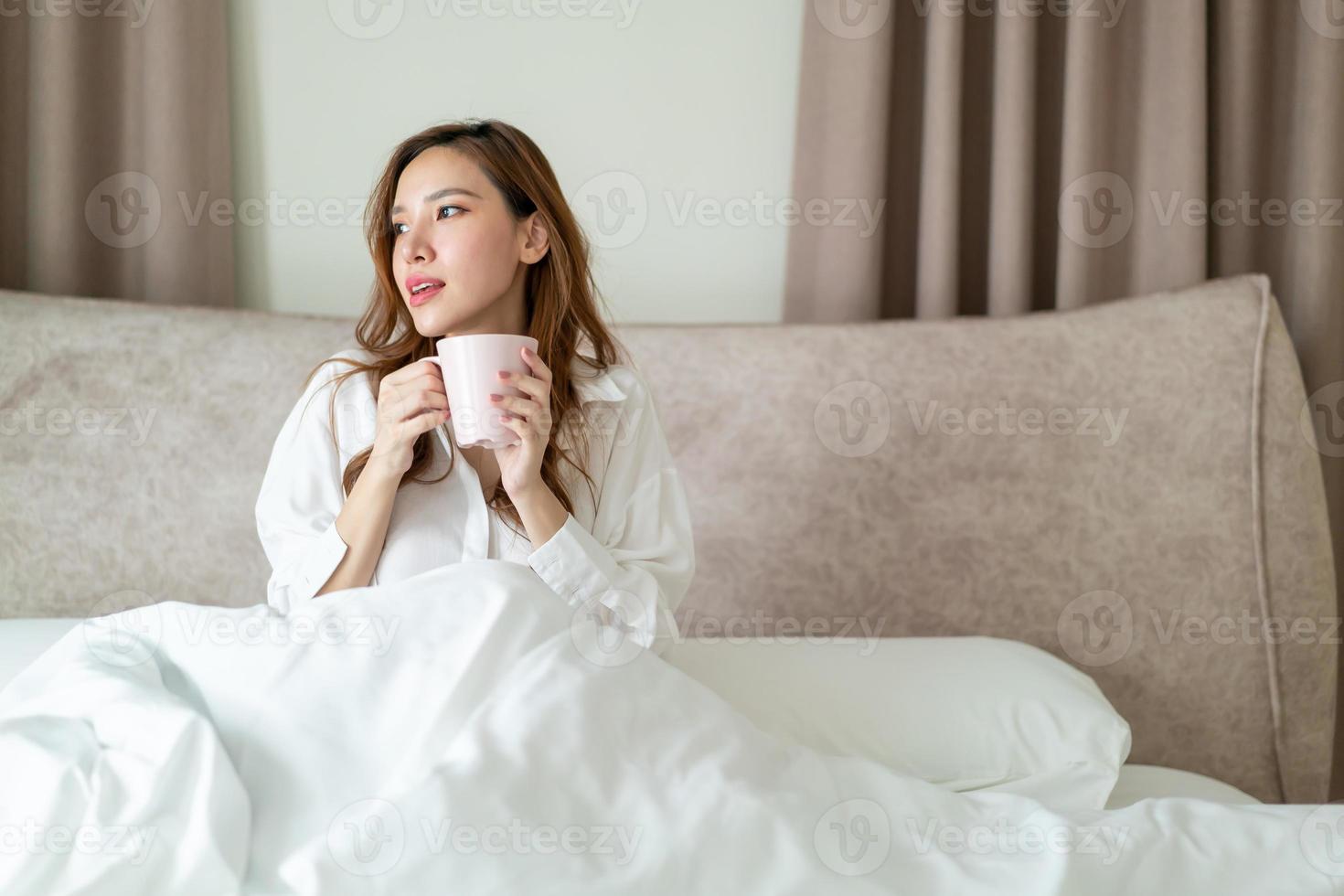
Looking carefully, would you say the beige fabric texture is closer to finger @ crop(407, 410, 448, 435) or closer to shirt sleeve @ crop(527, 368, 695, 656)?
shirt sleeve @ crop(527, 368, 695, 656)

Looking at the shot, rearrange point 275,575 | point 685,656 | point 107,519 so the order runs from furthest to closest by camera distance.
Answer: point 107,519 → point 685,656 → point 275,575

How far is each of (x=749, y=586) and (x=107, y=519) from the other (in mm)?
990

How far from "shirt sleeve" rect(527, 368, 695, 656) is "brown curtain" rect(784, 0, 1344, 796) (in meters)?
0.60

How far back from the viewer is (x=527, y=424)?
1191mm

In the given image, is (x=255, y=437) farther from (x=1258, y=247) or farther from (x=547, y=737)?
(x=1258, y=247)

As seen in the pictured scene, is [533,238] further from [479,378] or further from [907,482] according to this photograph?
[907,482]

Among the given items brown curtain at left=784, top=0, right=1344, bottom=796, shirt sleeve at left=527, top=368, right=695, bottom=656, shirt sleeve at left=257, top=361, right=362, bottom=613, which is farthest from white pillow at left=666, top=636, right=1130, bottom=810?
brown curtain at left=784, top=0, right=1344, bottom=796

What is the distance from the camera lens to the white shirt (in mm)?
1288

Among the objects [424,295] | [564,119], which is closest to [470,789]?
[424,295]

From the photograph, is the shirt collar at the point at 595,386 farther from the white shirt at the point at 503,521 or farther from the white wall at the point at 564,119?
the white wall at the point at 564,119

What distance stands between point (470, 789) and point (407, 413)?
0.49 m

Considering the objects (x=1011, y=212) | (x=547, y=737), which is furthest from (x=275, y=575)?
(x=1011, y=212)

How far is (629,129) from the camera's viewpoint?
1996 mm

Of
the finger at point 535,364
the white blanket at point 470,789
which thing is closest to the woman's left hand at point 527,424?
the finger at point 535,364
